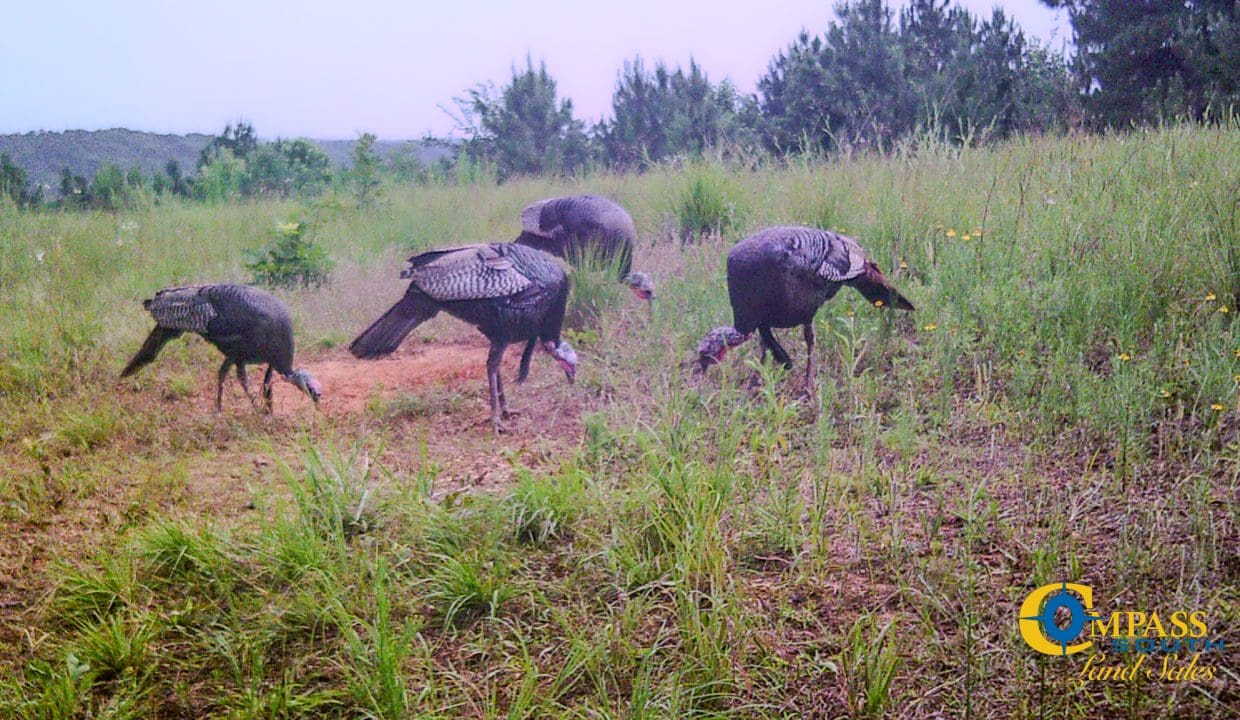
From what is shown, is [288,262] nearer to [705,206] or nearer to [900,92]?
[705,206]

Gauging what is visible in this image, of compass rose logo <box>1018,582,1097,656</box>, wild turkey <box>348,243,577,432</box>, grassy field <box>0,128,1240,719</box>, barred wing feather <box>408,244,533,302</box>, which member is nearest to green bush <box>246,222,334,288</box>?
grassy field <box>0,128,1240,719</box>

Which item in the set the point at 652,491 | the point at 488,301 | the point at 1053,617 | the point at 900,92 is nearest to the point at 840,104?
the point at 900,92

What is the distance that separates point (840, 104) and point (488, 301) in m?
3.72

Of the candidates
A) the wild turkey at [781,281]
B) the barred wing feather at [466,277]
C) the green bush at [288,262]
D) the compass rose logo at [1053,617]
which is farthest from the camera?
the green bush at [288,262]

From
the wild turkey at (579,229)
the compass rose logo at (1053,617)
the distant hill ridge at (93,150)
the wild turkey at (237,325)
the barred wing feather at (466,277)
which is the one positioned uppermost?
the distant hill ridge at (93,150)

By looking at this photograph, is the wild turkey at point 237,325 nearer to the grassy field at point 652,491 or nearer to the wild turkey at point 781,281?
the grassy field at point 652,491

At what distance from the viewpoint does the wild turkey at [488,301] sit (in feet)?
12.4

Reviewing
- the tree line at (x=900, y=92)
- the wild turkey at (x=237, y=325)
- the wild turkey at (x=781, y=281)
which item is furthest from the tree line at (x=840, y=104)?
the wild turkey at (x=781, y=281)

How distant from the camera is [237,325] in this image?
12.4 ft

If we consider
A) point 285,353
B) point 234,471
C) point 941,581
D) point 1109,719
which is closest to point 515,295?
point 285,353

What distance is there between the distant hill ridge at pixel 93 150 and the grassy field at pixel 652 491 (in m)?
0.30

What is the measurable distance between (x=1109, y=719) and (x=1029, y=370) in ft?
5.97

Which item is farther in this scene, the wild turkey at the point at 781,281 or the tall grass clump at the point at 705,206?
the tall grass clump at the point at 705,206

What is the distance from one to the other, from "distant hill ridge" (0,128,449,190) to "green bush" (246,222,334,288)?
537 millimetres
